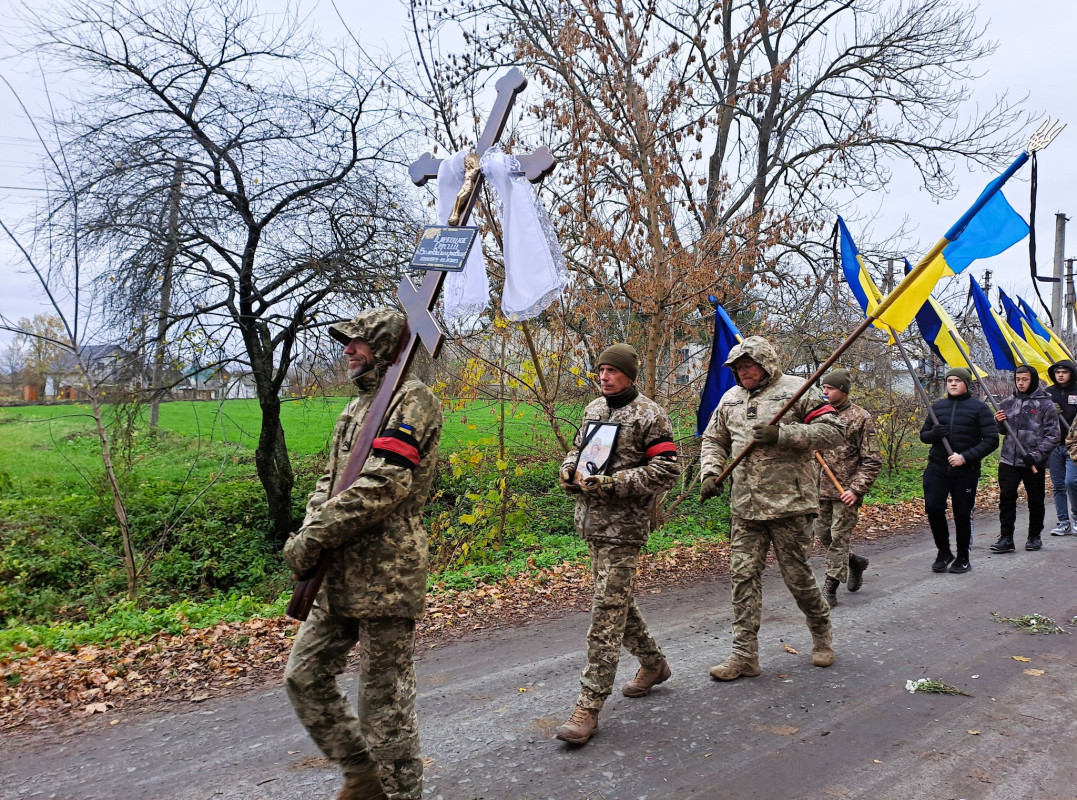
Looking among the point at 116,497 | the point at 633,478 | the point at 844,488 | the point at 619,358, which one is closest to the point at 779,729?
the point at 633,478

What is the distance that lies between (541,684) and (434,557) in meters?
5.23

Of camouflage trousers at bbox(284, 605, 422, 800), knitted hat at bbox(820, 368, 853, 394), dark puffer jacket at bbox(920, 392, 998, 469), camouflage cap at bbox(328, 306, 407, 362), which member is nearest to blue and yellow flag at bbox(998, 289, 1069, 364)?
dark puffer jacket at bbox(920, 392, 998, 469)

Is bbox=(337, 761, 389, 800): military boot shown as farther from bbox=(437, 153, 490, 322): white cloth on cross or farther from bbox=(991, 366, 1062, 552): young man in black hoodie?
bbox=(991, 366, 1062, 552): young man in black hoodie

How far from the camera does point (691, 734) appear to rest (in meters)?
3.88

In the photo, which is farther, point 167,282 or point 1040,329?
point 1040,329

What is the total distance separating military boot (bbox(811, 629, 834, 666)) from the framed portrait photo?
2161 mm

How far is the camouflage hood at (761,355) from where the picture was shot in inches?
187

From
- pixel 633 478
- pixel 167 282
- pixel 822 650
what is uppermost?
pixel 167 282

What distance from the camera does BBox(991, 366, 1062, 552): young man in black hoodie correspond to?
885 cm

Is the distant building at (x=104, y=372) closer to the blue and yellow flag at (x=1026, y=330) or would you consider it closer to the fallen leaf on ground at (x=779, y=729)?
the fallen leaf on ground at (x=779, y=729)

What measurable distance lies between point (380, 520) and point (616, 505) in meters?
1.53

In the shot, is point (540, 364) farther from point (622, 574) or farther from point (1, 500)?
point (1, 500)

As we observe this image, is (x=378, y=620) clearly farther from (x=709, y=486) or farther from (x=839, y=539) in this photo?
(x=839, y=539)

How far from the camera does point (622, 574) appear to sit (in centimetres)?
399
